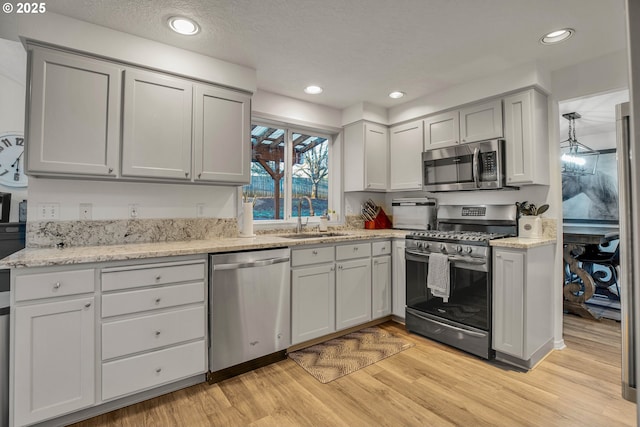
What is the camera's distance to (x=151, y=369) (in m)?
2.02

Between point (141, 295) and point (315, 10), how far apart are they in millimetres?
2101

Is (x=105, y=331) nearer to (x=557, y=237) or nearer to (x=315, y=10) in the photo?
(x=315, y=10)

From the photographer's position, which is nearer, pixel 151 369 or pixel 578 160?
pixel 151 369

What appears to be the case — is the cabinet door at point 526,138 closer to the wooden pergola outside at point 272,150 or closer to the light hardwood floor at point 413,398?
the light hardwood floor at point 413,398

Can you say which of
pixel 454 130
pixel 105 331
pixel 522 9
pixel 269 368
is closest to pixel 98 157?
pixel 105 331

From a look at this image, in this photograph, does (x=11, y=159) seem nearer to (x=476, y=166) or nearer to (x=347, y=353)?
(x=347, y=353)

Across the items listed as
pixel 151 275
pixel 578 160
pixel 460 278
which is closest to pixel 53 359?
pixel 151 275

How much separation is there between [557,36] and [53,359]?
12.6 ft

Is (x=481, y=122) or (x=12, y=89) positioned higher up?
(x=12, y=89)

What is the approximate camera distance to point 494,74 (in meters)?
2.92

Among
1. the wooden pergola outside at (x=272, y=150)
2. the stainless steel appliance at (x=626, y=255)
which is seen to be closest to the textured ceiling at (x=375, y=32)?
the wooden pergola outside at (x=272, y=150)

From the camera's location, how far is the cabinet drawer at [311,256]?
270cm

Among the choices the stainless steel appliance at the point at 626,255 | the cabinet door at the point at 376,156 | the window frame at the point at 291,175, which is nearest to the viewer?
the stainless steel appliance at the point at 626,255

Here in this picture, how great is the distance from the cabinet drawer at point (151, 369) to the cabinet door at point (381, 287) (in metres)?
1.74
